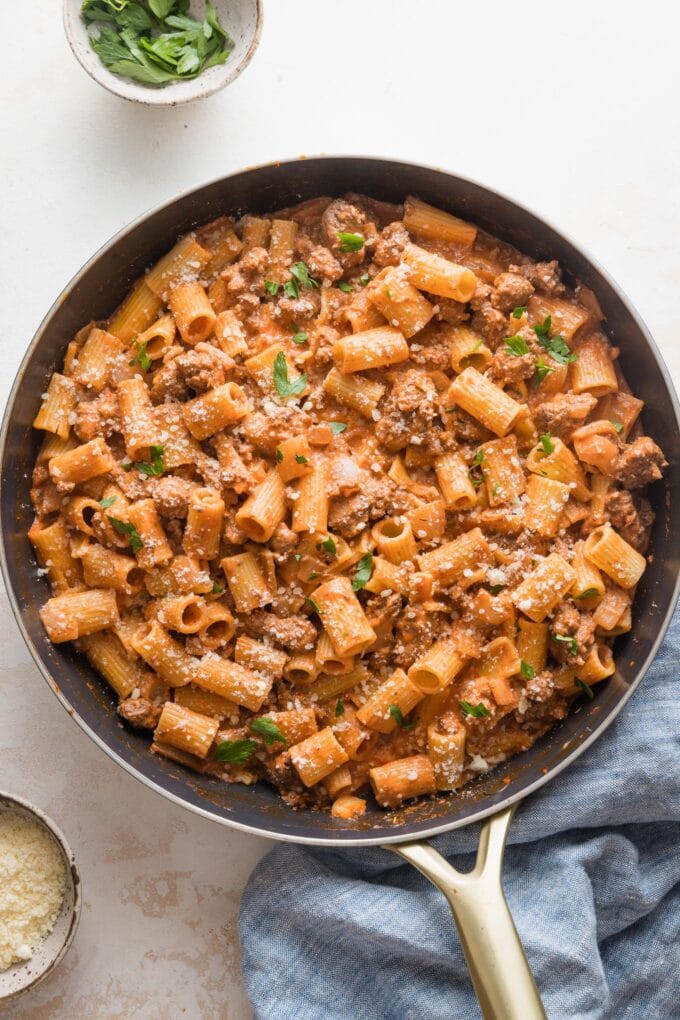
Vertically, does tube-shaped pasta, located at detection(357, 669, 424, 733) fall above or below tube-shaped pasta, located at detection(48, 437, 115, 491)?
below

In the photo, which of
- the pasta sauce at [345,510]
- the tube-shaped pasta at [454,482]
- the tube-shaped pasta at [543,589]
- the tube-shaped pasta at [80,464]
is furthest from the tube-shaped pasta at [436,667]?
the tube-shaped pasta at [80,464]

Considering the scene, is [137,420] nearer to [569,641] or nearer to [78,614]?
[78,614]

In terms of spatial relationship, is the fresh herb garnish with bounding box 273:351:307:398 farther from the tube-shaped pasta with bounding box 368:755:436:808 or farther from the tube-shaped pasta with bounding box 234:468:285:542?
the tube-shaped pasta with bounding box 368:755:436:808

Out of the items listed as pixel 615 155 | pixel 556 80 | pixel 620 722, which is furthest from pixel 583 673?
pixel 556 80

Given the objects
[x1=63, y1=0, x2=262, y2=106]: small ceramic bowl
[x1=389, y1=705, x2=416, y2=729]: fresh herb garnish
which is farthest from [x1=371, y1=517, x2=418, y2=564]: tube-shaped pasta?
[x1=63, y1=0, x2=262, y2=106]: small ceramic bowl

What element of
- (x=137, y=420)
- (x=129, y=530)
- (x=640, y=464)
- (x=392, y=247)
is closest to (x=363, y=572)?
(x=129, y=530)
